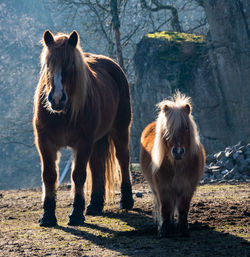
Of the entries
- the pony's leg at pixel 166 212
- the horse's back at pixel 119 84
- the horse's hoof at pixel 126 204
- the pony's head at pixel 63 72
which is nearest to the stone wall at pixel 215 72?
the horse's back at pixel 119 84

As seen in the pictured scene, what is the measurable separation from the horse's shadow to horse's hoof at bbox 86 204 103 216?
0.79 m

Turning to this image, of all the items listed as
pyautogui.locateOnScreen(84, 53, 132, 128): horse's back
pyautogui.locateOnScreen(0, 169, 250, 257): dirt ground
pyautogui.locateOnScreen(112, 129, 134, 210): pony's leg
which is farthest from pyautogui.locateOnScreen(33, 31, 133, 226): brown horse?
pyautogui.locateOnScreen(84, 53, 132, 128): horse's back

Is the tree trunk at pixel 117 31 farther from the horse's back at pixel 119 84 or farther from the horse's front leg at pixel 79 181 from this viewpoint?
the horse's front leg at pixel 79 181

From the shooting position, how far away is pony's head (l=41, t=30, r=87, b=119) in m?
4.56

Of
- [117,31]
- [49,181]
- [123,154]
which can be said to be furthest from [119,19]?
[49,181]

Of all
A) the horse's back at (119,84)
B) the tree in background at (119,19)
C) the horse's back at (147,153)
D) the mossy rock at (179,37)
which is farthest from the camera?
the tree in background at (119,19)

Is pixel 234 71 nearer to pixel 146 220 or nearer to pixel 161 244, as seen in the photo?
pixel 146 220

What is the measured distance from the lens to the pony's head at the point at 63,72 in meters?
4.56

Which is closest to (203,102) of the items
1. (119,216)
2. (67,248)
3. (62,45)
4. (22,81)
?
(119,216)

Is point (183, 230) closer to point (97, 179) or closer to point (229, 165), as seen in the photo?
point (97, 179)

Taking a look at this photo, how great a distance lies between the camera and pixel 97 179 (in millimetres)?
6312

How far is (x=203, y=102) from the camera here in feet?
40.4

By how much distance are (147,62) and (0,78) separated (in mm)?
22723

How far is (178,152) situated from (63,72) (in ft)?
4.99
